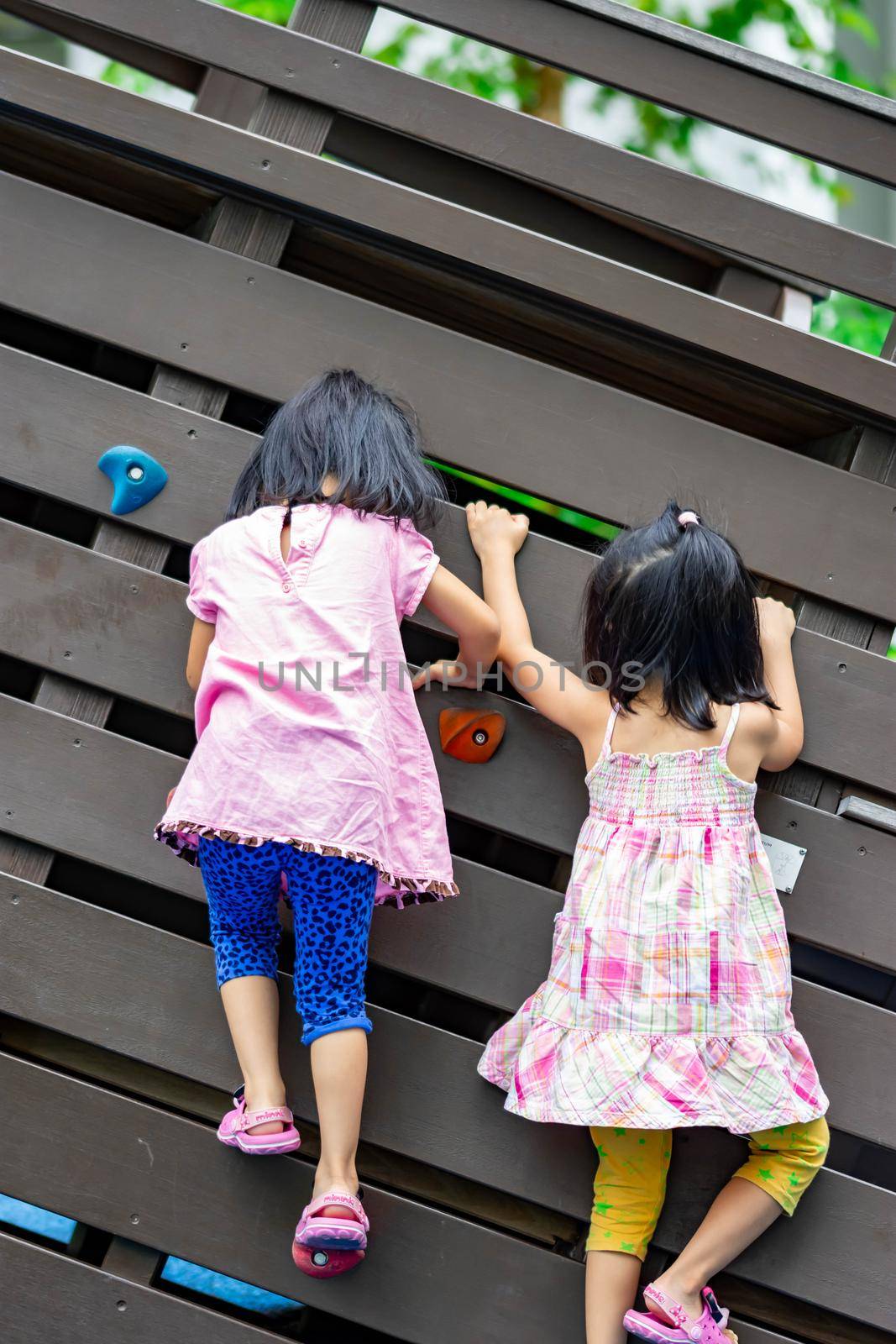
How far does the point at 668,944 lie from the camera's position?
6.66 feet

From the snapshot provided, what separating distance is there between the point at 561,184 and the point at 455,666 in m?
1.07

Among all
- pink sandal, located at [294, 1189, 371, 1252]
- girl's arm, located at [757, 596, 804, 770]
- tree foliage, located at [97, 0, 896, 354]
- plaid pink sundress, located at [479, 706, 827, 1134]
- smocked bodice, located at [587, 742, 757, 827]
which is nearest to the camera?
pink sandal, located at [294, 1189, 371, 1252]

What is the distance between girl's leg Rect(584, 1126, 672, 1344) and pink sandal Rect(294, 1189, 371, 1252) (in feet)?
1.53

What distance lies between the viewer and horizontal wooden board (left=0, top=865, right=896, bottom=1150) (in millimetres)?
2174

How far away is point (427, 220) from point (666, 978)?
1.62m

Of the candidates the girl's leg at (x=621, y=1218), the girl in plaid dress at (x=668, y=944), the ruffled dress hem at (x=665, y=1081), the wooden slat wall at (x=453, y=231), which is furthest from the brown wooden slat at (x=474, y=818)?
the wooden slat wall at (x=453, y=231)

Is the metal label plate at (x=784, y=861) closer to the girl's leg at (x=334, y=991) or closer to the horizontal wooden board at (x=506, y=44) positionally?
the girl's leg at (x=334, y=991)

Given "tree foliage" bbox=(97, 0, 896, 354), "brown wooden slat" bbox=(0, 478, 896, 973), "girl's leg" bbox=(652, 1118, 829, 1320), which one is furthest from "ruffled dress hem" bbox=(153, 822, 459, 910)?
"tree foliage" bbox=(97, 0, 896, 354)

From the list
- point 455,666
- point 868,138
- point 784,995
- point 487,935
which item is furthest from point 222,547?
point 868,138

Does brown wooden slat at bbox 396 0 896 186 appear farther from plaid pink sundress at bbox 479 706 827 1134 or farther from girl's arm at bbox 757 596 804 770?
plaid pink sundress at bbox 479 706 827 1134

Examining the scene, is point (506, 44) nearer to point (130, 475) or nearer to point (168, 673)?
point (130, 475)

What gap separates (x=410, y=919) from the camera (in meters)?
2.23

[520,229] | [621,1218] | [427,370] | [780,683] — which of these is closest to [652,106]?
[520,229]

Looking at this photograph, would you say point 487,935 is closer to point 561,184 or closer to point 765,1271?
point 765,1271
